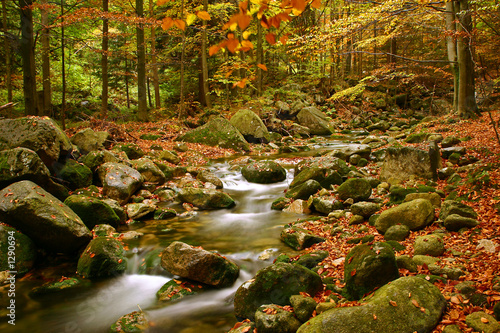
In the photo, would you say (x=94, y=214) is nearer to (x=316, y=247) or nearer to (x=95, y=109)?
(x=316, y=247)

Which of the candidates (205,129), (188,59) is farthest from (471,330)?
(188,59)

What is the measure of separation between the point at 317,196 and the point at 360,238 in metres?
2.43

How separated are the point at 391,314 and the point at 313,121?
17.1m

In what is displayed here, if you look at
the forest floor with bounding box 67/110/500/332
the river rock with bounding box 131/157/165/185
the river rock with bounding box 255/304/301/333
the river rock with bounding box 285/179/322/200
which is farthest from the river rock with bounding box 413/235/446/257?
the river rock with bounding box 131/157/165/185

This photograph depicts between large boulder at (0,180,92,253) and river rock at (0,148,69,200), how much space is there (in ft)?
2.46

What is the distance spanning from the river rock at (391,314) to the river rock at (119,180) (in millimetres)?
6140

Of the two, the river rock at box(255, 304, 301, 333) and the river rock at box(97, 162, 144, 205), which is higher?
the river rock at box(97, 162, 144, 205)

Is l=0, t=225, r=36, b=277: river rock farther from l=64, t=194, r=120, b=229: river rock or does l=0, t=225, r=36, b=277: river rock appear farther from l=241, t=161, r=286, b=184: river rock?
l=241, t=161, r=286, b=184: river rock

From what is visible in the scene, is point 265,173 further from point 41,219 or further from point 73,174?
point 41,219

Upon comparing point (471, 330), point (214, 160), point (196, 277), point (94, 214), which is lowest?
point (196, 277)

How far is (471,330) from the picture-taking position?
8.45 ft

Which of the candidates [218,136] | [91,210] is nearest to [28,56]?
[91,210]

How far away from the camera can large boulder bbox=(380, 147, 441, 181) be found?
7.09 meters

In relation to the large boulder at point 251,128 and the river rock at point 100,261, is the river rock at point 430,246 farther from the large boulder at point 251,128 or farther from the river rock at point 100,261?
the large boulder at point 251,128
